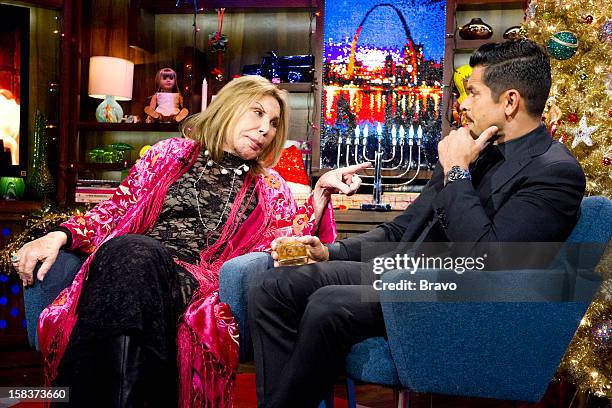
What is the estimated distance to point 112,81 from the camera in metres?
4.39

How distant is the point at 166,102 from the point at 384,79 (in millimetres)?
1437

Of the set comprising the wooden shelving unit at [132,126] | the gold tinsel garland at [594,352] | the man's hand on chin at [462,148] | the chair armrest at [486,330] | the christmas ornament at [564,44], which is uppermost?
the christmas ornament at [564,44]

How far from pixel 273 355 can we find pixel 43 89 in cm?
333

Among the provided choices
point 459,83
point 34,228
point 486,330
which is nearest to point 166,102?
point 34,228

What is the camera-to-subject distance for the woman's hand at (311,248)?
1855mm

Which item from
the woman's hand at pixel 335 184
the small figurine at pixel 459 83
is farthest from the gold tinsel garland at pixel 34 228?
the small figurine at pixel 459 83

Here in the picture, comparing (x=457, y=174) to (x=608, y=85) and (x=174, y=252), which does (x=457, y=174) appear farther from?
(x=608, y=85)

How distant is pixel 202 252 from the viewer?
7.58ft

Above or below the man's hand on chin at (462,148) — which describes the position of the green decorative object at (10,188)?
below

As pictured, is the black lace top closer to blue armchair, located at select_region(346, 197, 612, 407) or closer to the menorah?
blue armchair, located at select_region(346, 197, 612, 407)

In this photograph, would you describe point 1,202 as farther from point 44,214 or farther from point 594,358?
point 594,358

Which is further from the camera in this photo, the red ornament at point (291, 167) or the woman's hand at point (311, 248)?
the red ornament at point (291, 167)

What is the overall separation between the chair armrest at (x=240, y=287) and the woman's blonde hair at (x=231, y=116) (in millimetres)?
611

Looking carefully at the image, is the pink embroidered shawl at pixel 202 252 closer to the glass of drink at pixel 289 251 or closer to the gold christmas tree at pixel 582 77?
the glass of drink at pixel 289 251
